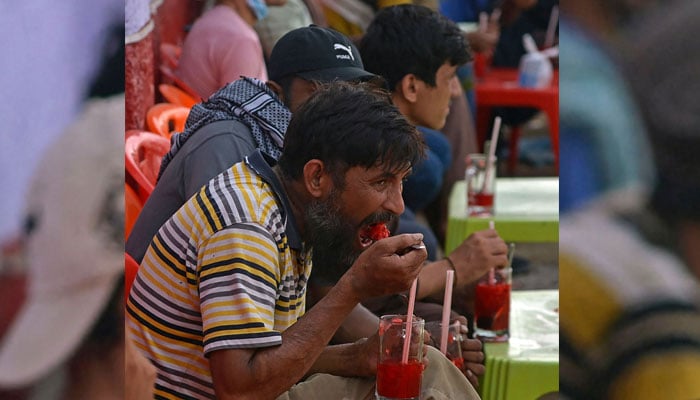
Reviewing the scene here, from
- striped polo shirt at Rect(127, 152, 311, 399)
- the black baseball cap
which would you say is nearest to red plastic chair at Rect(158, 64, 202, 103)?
the black baseball cap

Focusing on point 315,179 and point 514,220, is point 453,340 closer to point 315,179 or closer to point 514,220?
point 315,179

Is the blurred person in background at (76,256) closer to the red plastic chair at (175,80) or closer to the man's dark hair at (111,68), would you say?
the man's dark hair at (111,68)

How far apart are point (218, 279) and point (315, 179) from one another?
37cm

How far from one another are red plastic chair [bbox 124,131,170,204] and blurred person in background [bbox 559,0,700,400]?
2.53m

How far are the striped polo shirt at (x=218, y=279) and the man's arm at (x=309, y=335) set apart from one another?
1.3 inches

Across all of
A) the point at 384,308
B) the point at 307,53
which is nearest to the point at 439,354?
the point at 384,308

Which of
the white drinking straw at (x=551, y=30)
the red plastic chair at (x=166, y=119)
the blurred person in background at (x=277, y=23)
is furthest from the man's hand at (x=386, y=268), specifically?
the white drinking straw at (x=551, y=30)

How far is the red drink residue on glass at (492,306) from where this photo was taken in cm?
342

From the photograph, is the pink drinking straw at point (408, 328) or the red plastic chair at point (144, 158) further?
the red plastic chair at point (144, 158)

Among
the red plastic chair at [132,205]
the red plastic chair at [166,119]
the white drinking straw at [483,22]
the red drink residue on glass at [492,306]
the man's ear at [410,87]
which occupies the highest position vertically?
the man's ear at [410,87]

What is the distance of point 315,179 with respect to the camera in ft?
7.89

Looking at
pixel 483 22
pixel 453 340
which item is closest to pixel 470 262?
pixel 453 340

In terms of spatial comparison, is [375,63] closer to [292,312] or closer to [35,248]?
[292,312]

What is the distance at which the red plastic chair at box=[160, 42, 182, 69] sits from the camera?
548cm
